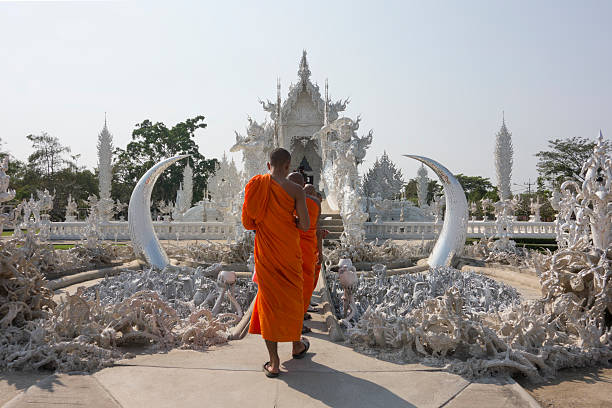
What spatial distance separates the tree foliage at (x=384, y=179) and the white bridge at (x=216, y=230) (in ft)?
24.3

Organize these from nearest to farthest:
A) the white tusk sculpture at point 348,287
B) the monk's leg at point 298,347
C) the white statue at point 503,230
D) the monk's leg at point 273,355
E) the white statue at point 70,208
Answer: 1. the monk's leg at point 273,355
2. the monk's leg at point 298,347
3. the white tusk sculpture at point 348,287
4. the white statue at point 503,230
5. the white statue at point 70,208

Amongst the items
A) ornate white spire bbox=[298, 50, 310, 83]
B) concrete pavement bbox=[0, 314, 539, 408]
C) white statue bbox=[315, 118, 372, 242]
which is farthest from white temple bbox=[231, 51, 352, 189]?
concrete pavement bbox=[0, 314, 539, 408]

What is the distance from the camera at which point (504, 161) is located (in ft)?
85.5

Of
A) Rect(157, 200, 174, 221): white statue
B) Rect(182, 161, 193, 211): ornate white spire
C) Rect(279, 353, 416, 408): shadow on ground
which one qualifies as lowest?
Rect(279, 353, 416, 408): shadow on ground

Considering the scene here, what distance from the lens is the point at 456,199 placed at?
696 cm

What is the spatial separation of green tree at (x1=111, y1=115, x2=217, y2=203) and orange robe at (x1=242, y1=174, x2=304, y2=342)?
107 ft

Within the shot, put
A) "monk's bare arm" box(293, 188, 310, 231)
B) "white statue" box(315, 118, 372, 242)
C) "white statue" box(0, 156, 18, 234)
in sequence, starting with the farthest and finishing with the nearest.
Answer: "white statue" box(315, 118, 372, 242) < "white statue" box(0, 156, 18, 234) < "monk's bare arm" box(293, 188, 310, 231)

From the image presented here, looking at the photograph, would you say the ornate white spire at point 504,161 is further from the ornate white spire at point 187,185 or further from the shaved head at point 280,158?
the shaved head at point 280,158

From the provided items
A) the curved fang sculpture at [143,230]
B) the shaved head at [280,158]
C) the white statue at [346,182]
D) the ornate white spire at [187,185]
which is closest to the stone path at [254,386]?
the shaved head at [280,158]

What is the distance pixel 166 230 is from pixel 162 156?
23.9 meters

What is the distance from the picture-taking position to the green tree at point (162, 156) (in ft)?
113

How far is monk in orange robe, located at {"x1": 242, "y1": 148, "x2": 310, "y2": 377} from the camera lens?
2814 mm

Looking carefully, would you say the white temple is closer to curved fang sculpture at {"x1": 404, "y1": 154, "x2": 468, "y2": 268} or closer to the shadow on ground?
curved fang sculpture at {"x1": 404, "y1": 154, "x2": 468, "y2": 268}

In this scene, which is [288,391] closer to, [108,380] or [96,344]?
[108,380]
